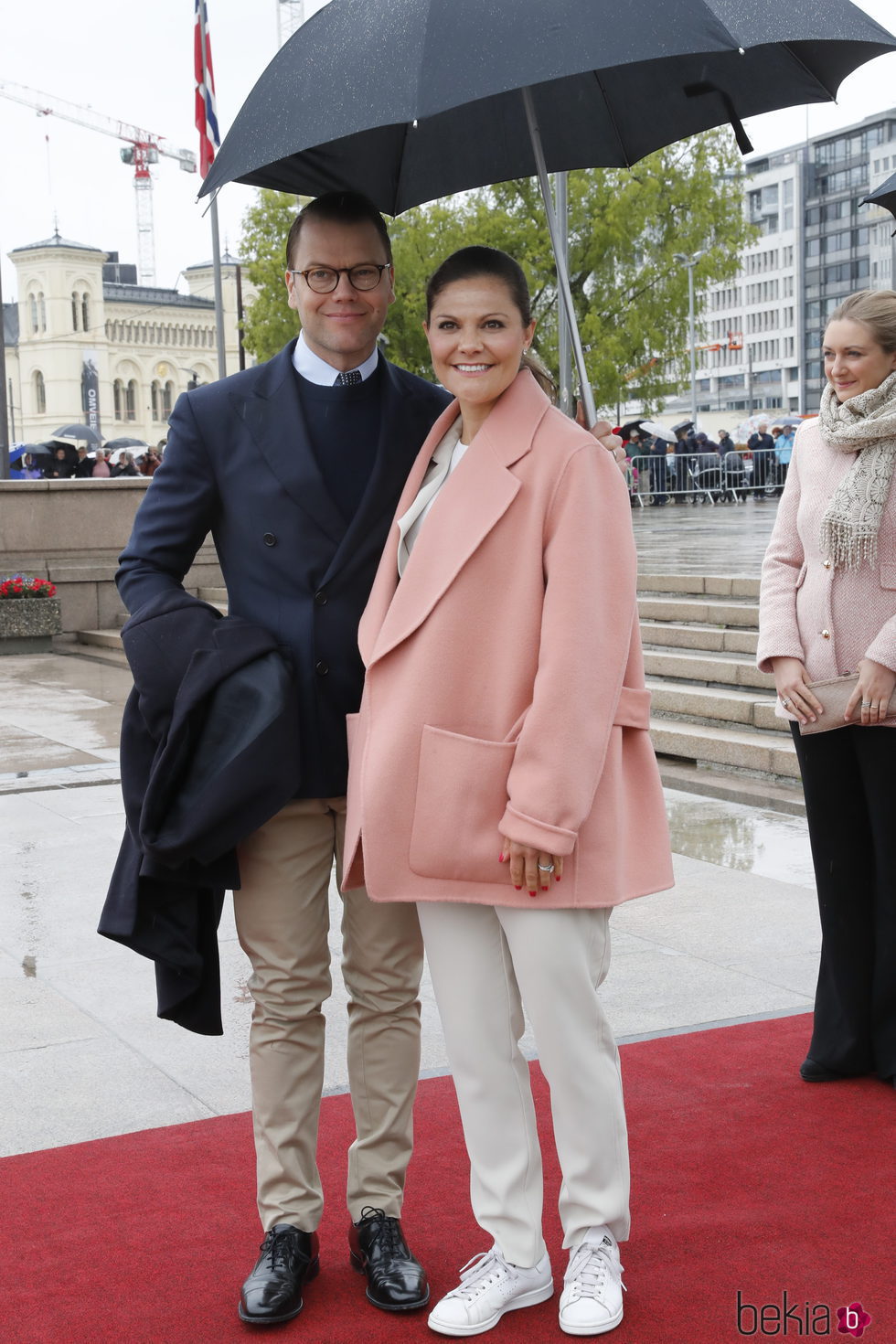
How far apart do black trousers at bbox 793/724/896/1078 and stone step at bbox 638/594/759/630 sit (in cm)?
643

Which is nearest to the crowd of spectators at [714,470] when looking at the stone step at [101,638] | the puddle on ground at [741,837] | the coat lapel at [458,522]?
the stone step at [101,638]

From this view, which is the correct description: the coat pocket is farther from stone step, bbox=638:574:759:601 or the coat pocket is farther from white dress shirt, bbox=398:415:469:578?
stone step, bbox=638:574:759:601

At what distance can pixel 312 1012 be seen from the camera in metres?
3.18

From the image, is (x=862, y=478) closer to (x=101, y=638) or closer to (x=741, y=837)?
(x=741, y=837)

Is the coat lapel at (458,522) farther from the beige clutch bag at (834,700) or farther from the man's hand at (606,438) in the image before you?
the beige clutch bag at (834,700)

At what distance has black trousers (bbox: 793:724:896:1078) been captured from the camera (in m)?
4.13

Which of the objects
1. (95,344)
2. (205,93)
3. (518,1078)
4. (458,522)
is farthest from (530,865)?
→ (95,344)

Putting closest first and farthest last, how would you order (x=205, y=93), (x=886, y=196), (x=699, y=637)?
(x=886, y=196)
(x=699, y=637)
(x=205, y=93)

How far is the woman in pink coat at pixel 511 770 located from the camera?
111 inches

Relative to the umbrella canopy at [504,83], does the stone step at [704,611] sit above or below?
below

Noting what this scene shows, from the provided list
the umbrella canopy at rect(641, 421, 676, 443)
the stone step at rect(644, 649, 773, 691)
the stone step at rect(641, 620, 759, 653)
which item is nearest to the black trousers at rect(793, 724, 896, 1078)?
the stone step at rect(644, 649, 773, 691)

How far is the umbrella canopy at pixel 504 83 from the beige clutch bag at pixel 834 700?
4.66 feet

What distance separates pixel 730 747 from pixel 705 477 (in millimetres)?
27415

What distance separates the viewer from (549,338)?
35.1 metres
